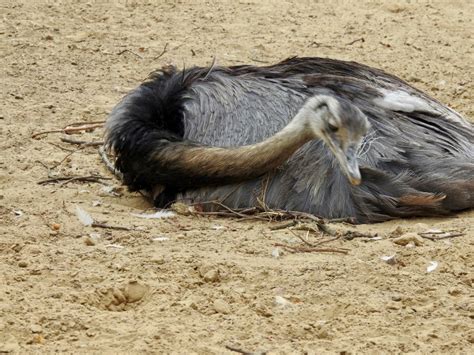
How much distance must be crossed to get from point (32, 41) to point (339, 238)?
4451 millimetres

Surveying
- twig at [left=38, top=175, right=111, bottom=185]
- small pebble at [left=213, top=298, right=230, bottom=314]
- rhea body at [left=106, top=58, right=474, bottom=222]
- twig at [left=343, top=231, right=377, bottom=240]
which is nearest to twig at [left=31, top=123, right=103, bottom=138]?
twig at [left=38, top=175, right=111, bottom=185]

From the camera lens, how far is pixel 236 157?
604 cm

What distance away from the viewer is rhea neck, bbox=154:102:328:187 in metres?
5.92

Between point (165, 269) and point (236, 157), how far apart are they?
4.09ft

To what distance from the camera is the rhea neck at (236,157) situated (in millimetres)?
5919

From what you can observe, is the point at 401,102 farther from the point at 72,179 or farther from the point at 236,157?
the point at 72,179

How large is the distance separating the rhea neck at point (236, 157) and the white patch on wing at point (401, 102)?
0.70 meters

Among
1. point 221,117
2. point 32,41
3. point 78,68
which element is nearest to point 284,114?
point 221,117

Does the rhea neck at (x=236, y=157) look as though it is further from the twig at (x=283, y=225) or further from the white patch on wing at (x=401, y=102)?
the white patch on wing at (x=401, y=102)

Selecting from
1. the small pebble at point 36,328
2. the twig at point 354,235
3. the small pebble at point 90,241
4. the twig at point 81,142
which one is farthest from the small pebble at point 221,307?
the twig at point 81,142

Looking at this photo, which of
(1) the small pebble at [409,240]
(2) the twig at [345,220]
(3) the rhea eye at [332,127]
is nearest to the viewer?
(1) the small pebble at [409,240]

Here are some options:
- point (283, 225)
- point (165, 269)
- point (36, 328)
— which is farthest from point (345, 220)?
point (36, 328)

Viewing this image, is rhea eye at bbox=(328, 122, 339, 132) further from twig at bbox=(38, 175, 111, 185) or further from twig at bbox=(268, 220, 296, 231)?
twig at bbox=(38, 175, 111, 185)

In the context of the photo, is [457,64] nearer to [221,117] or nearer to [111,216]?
[221,117]
